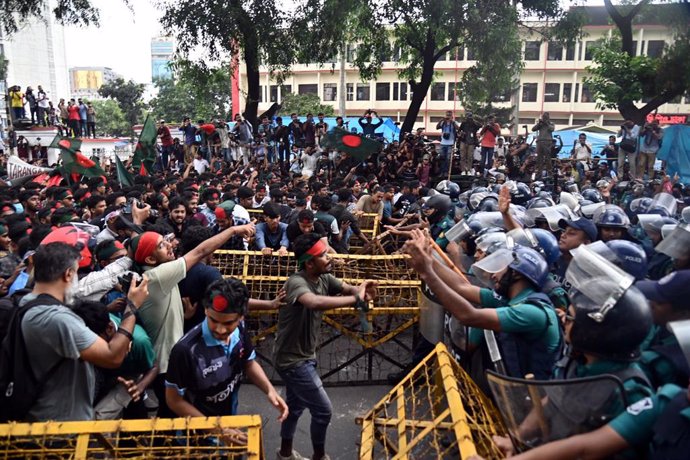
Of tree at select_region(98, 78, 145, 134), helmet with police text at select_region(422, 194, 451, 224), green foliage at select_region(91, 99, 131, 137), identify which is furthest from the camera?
green foliage at select_region(91, 99, 131, 137)

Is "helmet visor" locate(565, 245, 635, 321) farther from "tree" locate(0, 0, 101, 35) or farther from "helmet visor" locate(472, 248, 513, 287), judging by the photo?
"tree" locate(0, 0, 101, 35)

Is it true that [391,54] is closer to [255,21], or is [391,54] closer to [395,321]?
[255,21]

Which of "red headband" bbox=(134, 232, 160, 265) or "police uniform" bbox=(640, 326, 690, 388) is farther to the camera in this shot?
"red headband" bbox=(134, 232, 160, 265)

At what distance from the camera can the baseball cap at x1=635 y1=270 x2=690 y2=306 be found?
9.25 feet

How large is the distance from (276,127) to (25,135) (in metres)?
11.8

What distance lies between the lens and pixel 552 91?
49.9m

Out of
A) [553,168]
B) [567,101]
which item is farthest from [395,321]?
[567,101]

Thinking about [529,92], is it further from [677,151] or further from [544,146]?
[677,151]

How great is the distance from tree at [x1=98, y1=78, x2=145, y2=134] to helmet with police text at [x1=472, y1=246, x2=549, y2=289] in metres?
41.7

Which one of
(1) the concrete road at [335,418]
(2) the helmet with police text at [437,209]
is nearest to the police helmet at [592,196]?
(2) the helmet with police text at [437,209]

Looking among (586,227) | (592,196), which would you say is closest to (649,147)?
(592,196)

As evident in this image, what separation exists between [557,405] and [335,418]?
3.36 meters

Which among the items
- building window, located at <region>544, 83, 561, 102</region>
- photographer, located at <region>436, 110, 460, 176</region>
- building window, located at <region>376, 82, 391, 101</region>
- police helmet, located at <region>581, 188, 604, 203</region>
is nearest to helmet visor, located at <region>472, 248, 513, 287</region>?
police helmet, located at <region>581, 188, 604, 203</region>

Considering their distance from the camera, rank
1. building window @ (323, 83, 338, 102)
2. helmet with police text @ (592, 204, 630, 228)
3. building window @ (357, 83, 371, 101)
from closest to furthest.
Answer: helmet with police text @ (592, 204, 630, 228), building window @ (357, 83, 371, 101), building window @ (323, 83, 338, 102)
